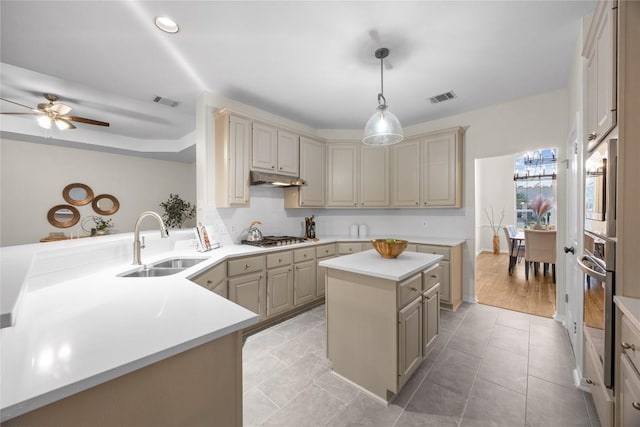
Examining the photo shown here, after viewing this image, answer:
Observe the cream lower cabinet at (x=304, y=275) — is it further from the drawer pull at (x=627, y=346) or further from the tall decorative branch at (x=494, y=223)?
the tall decorative branch at (x=494, y=223)

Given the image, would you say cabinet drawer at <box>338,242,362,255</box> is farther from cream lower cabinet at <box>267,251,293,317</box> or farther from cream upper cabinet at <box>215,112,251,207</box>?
cream upper cabinet at <box>215,112,251,207</box>

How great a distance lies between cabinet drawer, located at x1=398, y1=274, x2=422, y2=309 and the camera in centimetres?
168

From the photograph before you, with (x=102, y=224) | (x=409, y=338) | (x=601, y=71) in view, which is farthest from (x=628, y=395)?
(x=102, y=224)

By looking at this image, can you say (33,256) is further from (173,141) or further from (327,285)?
(173,141)

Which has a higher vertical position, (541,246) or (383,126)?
(383,126)

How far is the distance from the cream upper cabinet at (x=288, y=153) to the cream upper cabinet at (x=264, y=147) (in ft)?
0.27

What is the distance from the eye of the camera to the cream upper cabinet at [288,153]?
3.40 metres

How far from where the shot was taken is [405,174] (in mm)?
3885

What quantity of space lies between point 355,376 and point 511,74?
Result: 322 cm

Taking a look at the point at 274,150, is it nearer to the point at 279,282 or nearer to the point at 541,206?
the point at 279,282

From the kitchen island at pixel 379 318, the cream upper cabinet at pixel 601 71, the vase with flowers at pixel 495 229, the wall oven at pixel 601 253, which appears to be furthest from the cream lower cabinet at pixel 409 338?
the vase with flowers at pixel 495 229

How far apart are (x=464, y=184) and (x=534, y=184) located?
5.01 m

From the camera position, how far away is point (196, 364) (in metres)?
0.84

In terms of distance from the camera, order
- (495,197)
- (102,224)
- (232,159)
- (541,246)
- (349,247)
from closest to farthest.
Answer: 1. (232,159)
2. (349,247)
3. (541,246)
4. (102,224)
5. (495,197)
